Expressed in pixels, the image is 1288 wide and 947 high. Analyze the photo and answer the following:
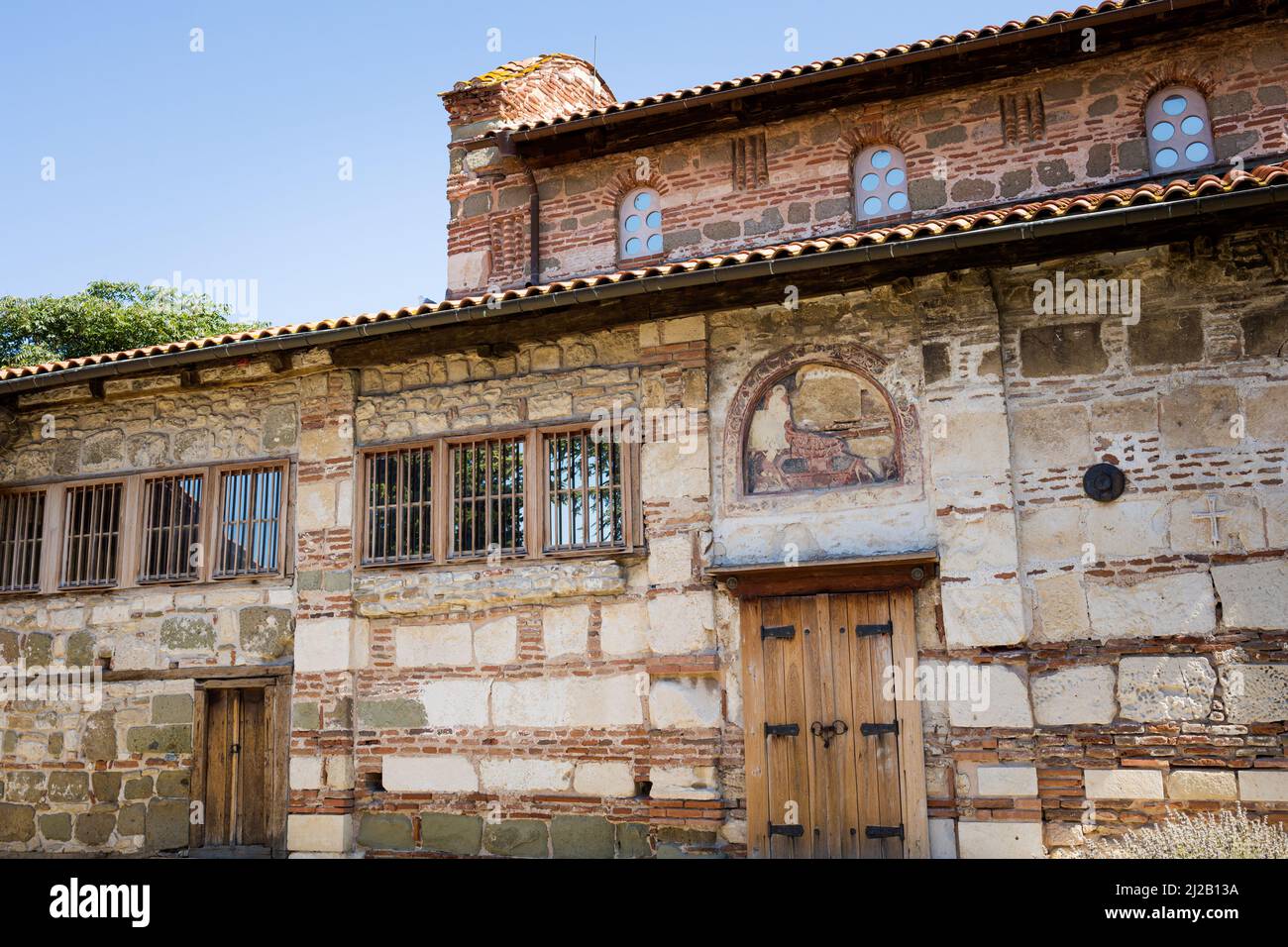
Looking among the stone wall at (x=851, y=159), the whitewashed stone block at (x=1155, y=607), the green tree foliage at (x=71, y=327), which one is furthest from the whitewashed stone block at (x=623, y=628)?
the green tree foliage at (x=71, y=327)

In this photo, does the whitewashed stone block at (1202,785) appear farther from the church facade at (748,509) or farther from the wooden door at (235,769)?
the wooden door at (235,769)

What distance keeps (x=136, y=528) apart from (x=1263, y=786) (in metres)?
9.07

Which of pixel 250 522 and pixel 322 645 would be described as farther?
pixel 250 522

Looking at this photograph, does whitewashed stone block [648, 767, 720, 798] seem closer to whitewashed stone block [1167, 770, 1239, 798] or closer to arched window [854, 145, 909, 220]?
whitewashed stone block [1167, 770, 1239, 798]

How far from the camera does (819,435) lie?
27.4ft

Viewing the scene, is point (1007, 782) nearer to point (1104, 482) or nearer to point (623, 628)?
point (1104, 482)

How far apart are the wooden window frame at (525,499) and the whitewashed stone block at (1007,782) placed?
2.91 metres

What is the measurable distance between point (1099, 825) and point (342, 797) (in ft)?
18.3

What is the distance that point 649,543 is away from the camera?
8539mm

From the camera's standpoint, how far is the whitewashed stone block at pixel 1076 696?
7.32 m

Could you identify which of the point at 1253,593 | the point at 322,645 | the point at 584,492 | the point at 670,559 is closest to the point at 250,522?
the point at 322,645

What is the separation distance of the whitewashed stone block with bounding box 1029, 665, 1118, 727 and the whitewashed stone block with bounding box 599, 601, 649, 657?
2.79 metres
